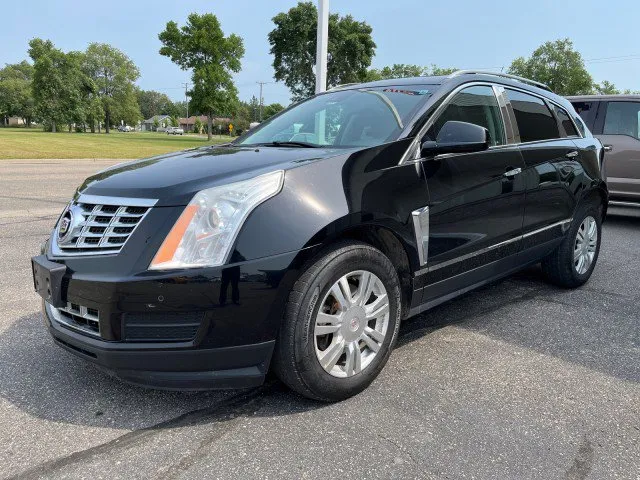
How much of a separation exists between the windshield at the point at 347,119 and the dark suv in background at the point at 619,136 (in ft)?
19.3

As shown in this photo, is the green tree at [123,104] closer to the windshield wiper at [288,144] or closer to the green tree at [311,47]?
the green tree at [311,47]

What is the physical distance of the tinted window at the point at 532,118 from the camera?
3916 millimetres

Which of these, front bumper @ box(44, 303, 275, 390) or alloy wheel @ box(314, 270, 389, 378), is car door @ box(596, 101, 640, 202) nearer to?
alloy wheel @ box(314, 270, 389, 378)

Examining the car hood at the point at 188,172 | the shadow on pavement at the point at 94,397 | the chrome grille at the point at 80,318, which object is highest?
the car hood at the point at 188,172

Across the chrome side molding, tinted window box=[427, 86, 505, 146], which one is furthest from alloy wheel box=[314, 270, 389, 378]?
tinted window box=[427, 86, 505, 146]

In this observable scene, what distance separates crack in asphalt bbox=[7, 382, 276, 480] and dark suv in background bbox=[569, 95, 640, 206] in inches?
290

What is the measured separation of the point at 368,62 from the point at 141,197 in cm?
5314

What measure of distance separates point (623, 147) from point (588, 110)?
0.83 m

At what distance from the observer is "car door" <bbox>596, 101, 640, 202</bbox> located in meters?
8.12

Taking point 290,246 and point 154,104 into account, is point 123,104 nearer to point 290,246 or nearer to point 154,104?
point 154,104

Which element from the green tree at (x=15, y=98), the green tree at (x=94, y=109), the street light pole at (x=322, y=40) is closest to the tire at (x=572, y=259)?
the street light pole at (x=322, y=40)

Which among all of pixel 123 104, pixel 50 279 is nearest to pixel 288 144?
pixel 50 279

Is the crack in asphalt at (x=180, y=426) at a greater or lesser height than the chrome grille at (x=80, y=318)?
lesser

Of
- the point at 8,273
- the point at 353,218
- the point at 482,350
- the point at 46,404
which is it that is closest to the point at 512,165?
the point at 482,350
